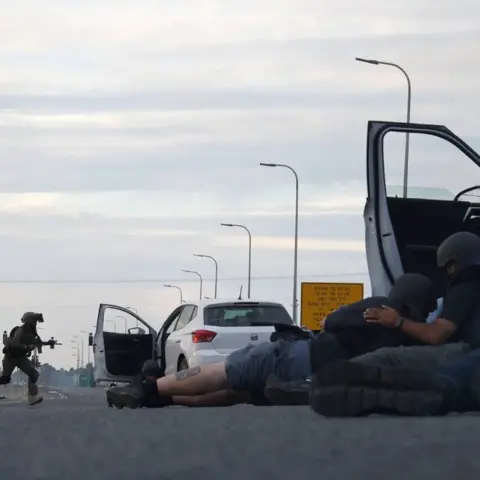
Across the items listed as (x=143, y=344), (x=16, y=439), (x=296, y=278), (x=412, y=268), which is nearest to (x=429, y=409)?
(x=16, y=439)

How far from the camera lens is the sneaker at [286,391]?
8.48m

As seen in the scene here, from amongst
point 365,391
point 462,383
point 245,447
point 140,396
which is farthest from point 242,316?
point 245,447

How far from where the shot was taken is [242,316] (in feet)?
62.8

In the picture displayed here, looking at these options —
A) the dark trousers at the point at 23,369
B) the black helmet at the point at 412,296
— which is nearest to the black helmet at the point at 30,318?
the dark trousers at the point at 23,369

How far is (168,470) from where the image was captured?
467cm

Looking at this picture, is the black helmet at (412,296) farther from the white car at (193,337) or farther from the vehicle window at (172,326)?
the vehicle window at (172,326)

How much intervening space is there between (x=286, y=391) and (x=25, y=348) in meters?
13.8

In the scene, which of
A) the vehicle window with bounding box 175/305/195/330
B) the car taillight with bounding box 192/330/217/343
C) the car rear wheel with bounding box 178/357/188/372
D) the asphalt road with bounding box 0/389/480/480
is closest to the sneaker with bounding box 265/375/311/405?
the asphalt road with bounding box 0/389/480/480

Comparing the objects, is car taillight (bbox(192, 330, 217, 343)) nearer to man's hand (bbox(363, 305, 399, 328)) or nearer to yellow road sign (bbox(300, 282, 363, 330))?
man's hand (bbox(363, 305, 399, 328))

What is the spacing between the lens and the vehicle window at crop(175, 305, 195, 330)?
19.3 metres

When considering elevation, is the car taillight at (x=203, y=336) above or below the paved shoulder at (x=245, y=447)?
below

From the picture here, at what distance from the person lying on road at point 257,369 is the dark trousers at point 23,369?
12.9 metres

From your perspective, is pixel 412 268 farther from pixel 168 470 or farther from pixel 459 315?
pixel 168 470

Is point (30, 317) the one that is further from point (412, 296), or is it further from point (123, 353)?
point (412, 296)
